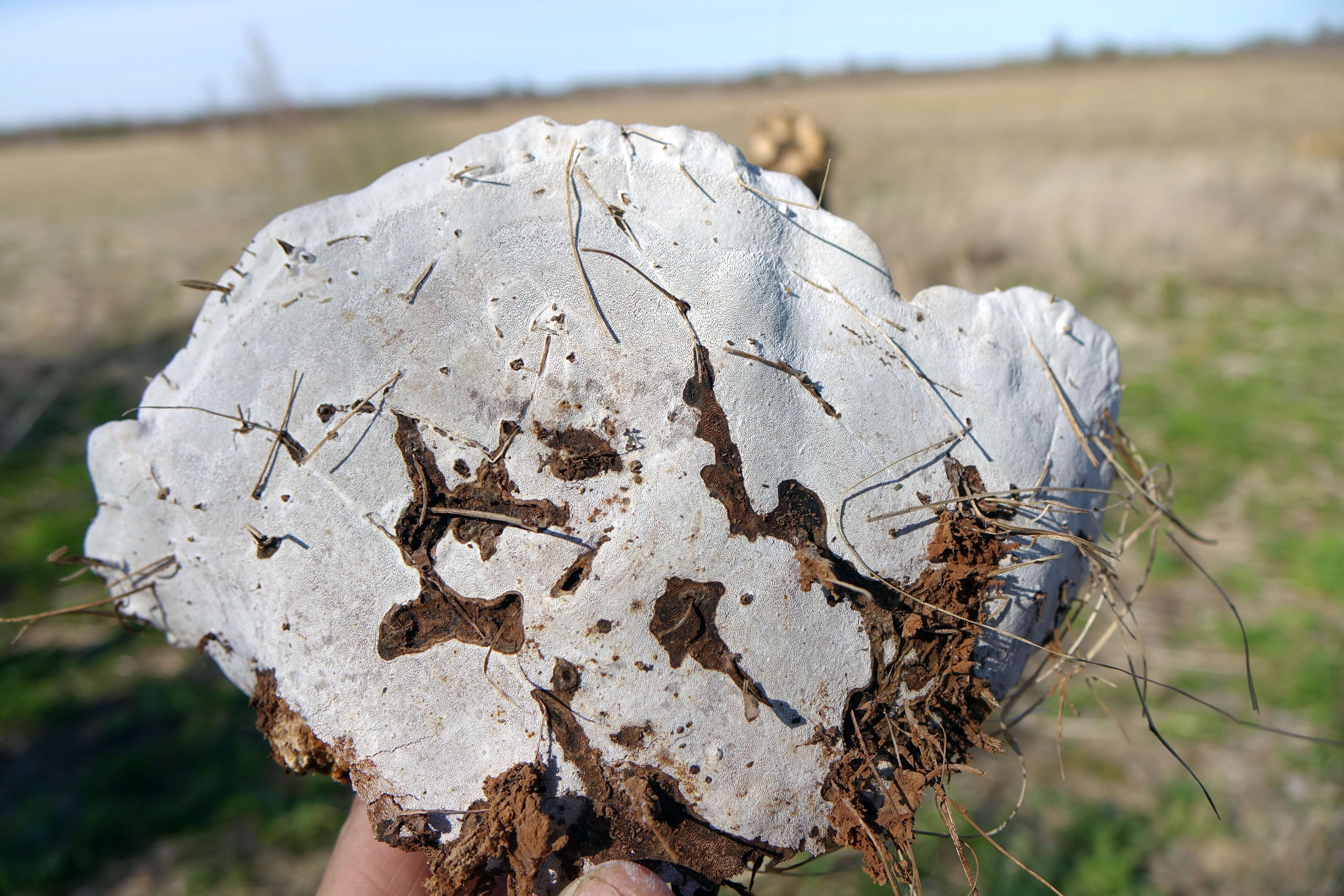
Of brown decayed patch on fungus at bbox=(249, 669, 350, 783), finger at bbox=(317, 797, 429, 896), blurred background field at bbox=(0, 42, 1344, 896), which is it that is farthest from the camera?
blurred background field at bbox=(0, 42, 1344, 896)

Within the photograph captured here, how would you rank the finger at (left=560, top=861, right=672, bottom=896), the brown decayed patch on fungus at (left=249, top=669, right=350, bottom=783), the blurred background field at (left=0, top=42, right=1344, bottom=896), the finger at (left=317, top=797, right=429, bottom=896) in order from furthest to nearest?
the blurred background field at (left=0, top=42, right=1344, bottom=896) < the finger at (left=317, top=797, right=429, bottom=896) < the brown decayed patch on fungus at (left=249, top=669, right=350, bottom=783) < the finger at (left=560, top=861, right=672, bottom=896)

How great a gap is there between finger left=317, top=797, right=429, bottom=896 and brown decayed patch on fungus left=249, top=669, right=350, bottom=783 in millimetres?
470

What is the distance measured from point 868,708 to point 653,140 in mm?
1109

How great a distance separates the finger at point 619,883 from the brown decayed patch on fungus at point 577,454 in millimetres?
676

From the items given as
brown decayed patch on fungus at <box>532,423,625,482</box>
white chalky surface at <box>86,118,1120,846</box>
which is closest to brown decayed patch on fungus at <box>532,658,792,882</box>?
white chalky surface at <box>86,118,1120,846</box>

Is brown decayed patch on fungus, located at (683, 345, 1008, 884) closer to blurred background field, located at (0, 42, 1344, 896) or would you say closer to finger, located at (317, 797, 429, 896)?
blurred background field, located at (0, 42, 1344, 896)

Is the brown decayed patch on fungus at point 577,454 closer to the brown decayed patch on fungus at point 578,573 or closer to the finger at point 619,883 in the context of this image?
the brown decayed patch on fungus at point 578,573

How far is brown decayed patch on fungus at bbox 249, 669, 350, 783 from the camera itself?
1.45m

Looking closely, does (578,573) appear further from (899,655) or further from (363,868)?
(363,868)

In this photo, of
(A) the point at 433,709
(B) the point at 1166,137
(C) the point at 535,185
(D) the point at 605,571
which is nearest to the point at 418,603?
(A) the point at 433,709

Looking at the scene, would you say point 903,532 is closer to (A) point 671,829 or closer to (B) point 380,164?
(A) point 671,829

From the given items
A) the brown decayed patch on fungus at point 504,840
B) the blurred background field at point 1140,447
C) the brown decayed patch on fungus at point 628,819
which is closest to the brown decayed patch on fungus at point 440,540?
the brown decayed patch on fungus at point 628,819

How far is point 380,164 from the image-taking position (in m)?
14.8

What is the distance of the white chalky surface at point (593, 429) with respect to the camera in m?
1.34
